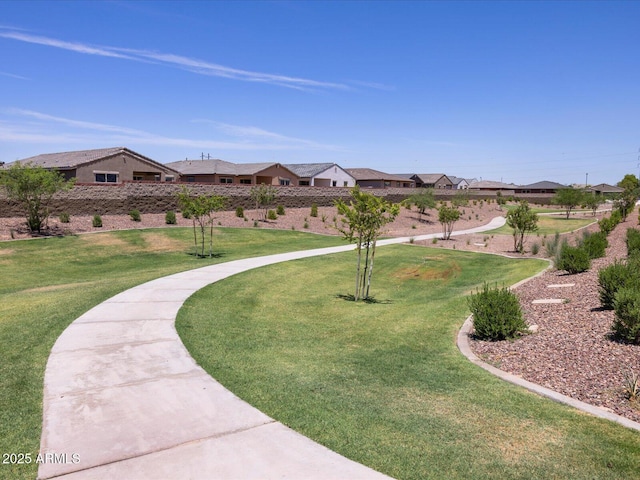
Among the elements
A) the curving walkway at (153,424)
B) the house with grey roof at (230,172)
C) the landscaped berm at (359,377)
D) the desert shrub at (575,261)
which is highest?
the house with grey roof at (230,172)

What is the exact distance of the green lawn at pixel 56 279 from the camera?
19.4 ft

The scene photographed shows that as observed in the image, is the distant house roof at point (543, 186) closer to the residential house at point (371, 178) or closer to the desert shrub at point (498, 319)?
the residential house at point (371, 178)

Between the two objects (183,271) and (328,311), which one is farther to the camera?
(183,271)

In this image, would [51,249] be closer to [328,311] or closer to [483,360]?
[328,311]

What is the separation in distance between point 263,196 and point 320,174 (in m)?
34.5

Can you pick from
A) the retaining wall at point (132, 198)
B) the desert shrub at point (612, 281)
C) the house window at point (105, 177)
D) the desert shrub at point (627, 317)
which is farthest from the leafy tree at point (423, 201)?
the desert shrub at point (627, 317)

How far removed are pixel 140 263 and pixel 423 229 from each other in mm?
28681

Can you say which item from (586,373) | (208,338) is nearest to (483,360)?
(586,373)

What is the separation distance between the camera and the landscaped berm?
16.8ft

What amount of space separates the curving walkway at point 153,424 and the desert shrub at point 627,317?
20.8 feet

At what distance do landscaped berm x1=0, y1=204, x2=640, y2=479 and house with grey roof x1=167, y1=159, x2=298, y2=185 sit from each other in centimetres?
4226

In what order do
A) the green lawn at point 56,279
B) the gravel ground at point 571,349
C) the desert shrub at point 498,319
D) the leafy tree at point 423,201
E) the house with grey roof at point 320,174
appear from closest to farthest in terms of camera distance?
1. the green lawn at point 56,279
2. the gravel ground at point 571,349
3. the desert shrub at point 498,319
4. the leafy tree at point 423,201
5. the house with grey roof at point 320,174

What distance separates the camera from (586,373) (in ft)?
24.7

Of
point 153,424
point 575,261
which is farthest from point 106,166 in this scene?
point 153,424
